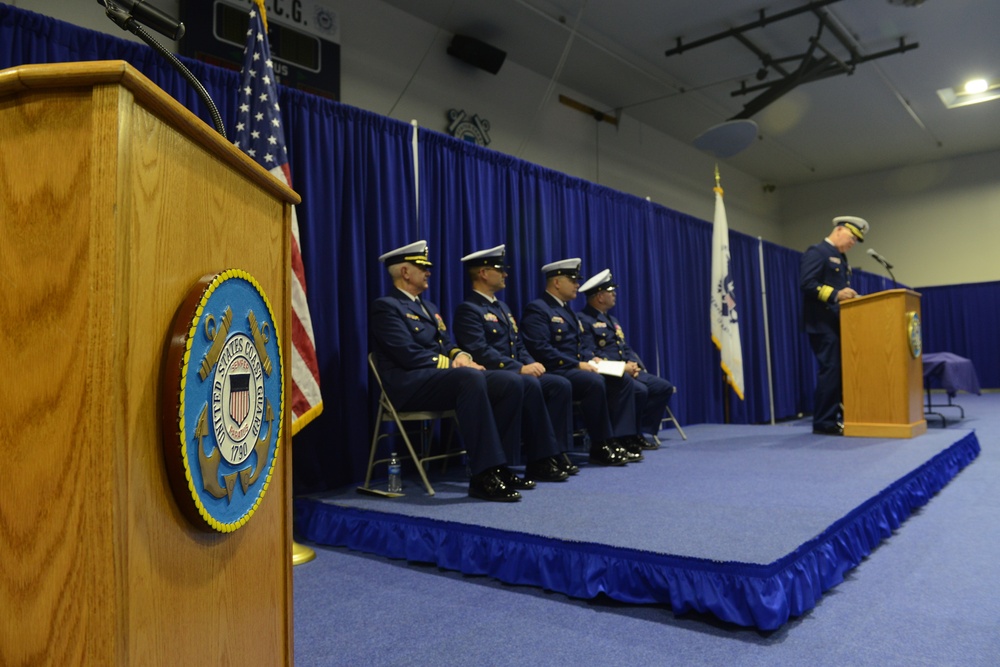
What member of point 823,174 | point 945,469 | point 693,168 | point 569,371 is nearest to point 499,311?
point 569,371

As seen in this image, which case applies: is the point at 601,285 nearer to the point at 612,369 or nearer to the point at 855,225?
the point at 612,369

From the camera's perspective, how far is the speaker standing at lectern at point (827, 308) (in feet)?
15.4

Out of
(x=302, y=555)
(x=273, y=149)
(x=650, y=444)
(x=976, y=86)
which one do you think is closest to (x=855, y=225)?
(x=650, y=444)

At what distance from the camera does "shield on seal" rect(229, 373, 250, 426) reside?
81cm

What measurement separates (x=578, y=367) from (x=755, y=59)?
436 centimetres

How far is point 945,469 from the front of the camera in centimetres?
361

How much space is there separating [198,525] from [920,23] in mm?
7284

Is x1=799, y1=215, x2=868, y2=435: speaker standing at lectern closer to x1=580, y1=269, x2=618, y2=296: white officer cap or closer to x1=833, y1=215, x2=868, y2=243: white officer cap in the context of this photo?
x1=833, y1=215, x2=868, y2=243: white officer cap

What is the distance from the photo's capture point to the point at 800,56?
6.43 m

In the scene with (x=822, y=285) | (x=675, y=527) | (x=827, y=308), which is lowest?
(x=675, y=527)

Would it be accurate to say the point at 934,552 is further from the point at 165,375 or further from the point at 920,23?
the point at 920,23

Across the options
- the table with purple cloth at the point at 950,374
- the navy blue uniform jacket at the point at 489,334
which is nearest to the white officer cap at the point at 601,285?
the navy blue uniform jacket at the point at 489,334

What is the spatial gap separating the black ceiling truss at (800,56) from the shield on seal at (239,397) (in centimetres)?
604

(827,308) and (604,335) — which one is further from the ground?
(827,308)
